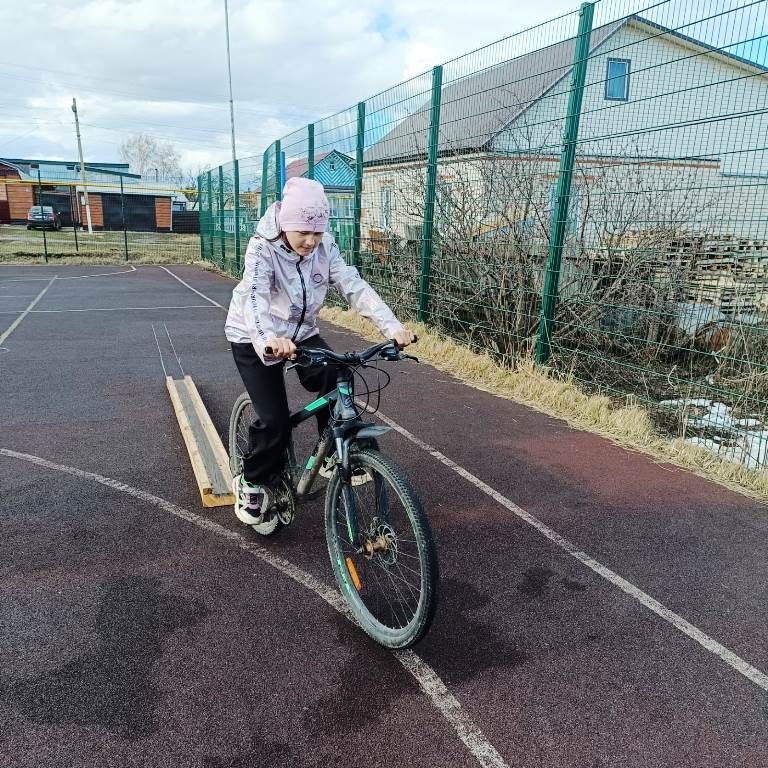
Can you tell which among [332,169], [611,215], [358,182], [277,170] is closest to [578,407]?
[611,215]

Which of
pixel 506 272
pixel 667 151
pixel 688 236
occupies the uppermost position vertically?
pixel 667 151

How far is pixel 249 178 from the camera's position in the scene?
1912cm

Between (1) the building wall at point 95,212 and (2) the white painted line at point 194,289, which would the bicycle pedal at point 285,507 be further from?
(1) the building wall at point 95,212

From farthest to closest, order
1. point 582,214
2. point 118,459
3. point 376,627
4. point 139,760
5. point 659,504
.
→ point 582,214 → point 118,459 → point 659,504 → point 376,627 → point 139,760

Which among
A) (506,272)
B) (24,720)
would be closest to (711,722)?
(24,720)

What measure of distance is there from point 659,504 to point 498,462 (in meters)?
1.24

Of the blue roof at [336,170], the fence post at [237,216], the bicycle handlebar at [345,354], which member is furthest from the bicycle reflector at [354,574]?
→ the fence post at [237,216]

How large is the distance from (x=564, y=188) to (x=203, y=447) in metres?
4.50

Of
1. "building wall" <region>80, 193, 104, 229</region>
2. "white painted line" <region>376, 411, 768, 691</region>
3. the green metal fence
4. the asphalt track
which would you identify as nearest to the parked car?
"building wall" <region>80, 193, 104, 229</region>

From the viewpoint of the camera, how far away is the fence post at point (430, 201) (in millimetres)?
8852

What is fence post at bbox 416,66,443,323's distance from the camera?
8852 mm

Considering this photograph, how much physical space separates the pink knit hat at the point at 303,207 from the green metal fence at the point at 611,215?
3410 mm

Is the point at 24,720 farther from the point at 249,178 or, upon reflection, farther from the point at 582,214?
Result: the point at 249,178

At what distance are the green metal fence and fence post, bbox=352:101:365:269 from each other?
766 millimetres
